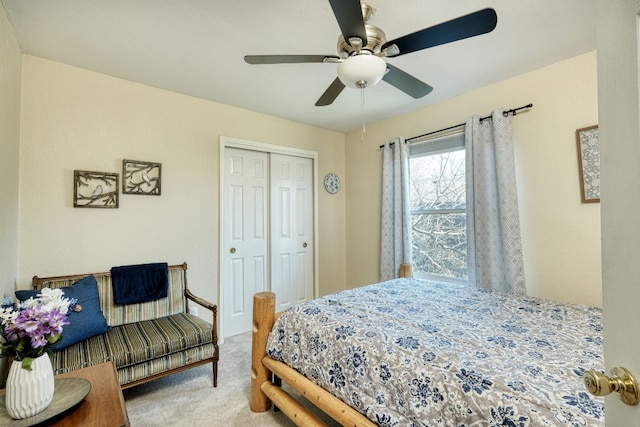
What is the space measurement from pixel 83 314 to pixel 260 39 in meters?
2.25

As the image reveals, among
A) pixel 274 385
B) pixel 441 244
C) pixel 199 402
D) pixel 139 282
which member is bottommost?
pixel 199 402

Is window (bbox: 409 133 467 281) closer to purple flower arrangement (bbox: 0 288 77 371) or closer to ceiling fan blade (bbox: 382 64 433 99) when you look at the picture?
ceiling fan blade (bbox: 382 64 433 99)

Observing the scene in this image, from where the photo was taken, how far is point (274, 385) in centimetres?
191

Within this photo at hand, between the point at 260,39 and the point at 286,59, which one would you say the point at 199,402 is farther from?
the point at 260,39

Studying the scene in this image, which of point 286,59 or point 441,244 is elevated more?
point 286,59

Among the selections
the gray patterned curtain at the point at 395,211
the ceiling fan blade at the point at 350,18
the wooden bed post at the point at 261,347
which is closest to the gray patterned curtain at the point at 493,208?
the gray patterned curtain at the point at 395,211

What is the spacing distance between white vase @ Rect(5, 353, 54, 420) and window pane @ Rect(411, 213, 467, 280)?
3.08 metres

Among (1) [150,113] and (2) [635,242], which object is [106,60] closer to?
(1) [150,113]

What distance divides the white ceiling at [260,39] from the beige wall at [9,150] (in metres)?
0.16

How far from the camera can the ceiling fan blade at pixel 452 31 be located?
1.19m

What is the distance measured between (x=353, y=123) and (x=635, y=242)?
3488 millimetres

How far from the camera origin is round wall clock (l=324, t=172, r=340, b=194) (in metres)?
4.02

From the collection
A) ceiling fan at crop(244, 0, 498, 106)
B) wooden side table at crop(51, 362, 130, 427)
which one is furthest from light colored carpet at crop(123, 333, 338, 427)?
ceiling fan at crop(244, 0, 498, 106)

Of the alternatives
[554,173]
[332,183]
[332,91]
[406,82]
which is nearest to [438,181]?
[554,173]
